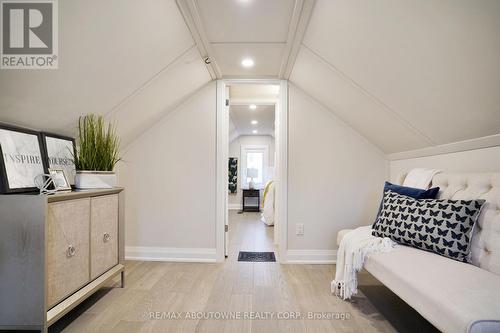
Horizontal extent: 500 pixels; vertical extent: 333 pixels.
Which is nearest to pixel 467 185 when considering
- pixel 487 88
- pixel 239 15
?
pixel 487 88

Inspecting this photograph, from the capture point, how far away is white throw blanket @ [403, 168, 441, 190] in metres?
2.05

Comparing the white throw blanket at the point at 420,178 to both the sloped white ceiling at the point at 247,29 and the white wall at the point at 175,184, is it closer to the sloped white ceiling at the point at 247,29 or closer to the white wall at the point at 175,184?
the sloped white ceiling at the point at 247,29

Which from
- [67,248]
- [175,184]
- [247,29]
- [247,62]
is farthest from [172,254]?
[247,29]

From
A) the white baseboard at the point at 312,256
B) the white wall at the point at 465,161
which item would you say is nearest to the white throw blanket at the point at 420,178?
the white wall at the point at 465,161

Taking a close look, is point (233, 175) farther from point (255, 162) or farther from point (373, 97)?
point (373, 97)

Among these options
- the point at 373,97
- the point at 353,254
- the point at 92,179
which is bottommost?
the point at 353,254

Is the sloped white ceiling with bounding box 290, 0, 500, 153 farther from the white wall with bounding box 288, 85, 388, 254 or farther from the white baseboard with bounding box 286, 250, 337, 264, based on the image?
the white baseboard with bounding box 286, 250, 337, 264

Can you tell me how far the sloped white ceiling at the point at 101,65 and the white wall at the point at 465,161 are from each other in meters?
2.20

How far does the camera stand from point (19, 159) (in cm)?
Result: 157

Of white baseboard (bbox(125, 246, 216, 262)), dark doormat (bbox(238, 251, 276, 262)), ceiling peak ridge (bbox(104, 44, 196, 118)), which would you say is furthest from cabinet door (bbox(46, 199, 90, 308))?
dark doormat (bbox(238, 251, 276, 262))

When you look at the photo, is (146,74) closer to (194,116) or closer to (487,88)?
(194,116)

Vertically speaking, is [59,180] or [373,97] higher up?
[373,97]

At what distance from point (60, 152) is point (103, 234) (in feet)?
2.23

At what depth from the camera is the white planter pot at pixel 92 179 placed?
1.96 meters
